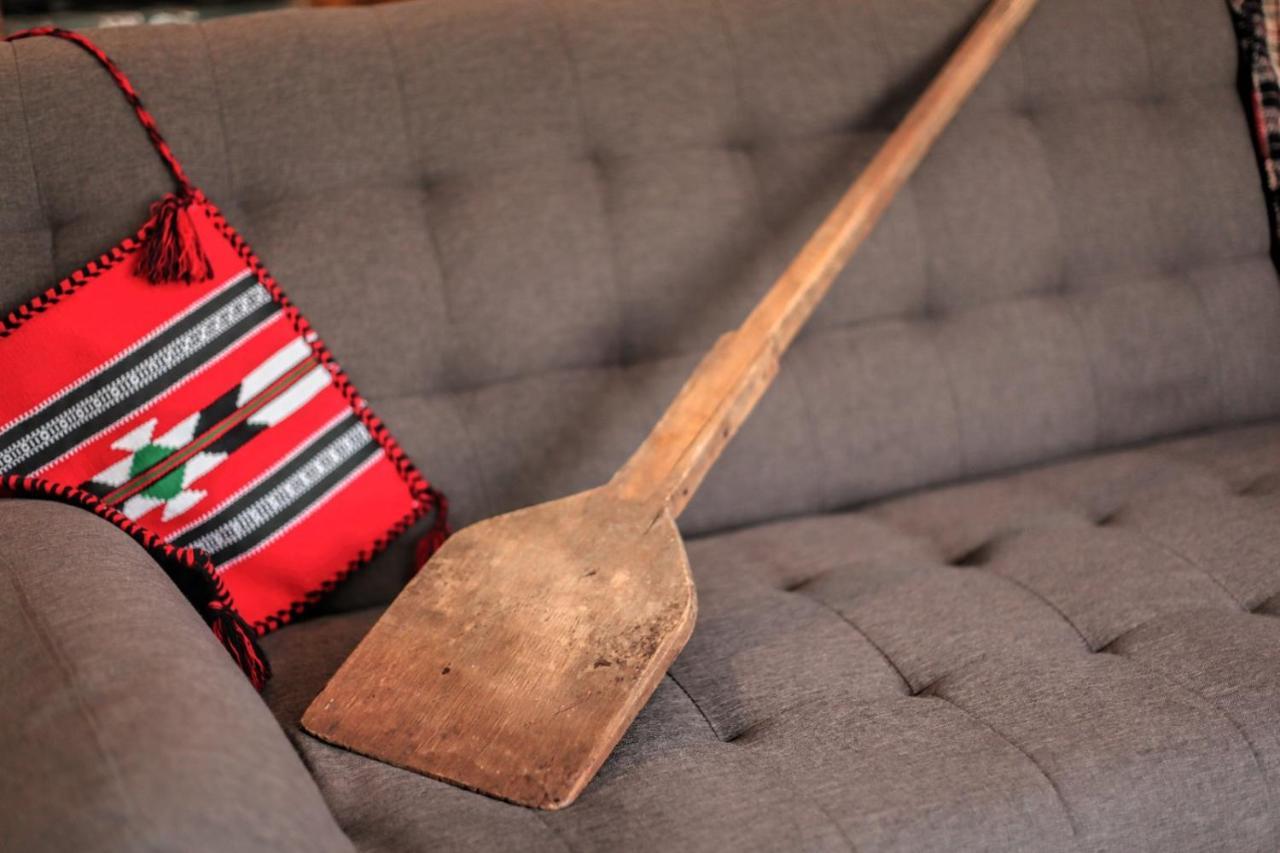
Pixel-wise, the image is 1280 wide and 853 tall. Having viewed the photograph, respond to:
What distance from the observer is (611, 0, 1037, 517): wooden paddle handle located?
112 centimetres

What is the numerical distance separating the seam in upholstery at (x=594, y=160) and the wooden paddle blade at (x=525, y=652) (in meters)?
0.32

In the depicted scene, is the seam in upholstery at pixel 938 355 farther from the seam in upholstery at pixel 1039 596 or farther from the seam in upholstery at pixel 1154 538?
the seam in upholstery at pixel 1039 596

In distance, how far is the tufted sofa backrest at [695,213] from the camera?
4.04ft

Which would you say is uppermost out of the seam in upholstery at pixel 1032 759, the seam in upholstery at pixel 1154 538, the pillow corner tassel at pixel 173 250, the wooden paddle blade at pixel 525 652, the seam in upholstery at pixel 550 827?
the pillow corner tassel at pixel 173 250

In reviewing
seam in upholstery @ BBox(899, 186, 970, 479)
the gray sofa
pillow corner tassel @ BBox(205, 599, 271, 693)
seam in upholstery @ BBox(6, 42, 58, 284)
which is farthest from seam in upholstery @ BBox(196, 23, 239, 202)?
seam in upholstery @ BBox(899, 186, 970, 479)

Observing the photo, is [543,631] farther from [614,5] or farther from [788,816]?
[614,5]

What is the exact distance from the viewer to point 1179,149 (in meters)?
1.57

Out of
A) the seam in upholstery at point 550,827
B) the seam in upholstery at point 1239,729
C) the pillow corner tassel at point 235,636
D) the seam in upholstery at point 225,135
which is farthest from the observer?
the seam in upholstery at point 225,135

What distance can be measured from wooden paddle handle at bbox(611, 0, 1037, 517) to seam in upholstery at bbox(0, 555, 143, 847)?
49cm

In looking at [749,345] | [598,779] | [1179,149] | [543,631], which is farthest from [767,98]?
[598,779]

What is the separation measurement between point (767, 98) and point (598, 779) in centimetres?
87

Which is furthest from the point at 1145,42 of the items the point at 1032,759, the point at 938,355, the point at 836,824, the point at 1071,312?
the point at 836,824

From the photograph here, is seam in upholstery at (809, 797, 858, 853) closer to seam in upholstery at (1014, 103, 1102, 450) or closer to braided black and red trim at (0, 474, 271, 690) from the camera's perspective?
braided black and red trim at (0, 474, 271, 690)

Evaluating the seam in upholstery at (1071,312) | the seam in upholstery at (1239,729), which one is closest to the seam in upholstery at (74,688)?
the seam in upholstery at (1239,729)
